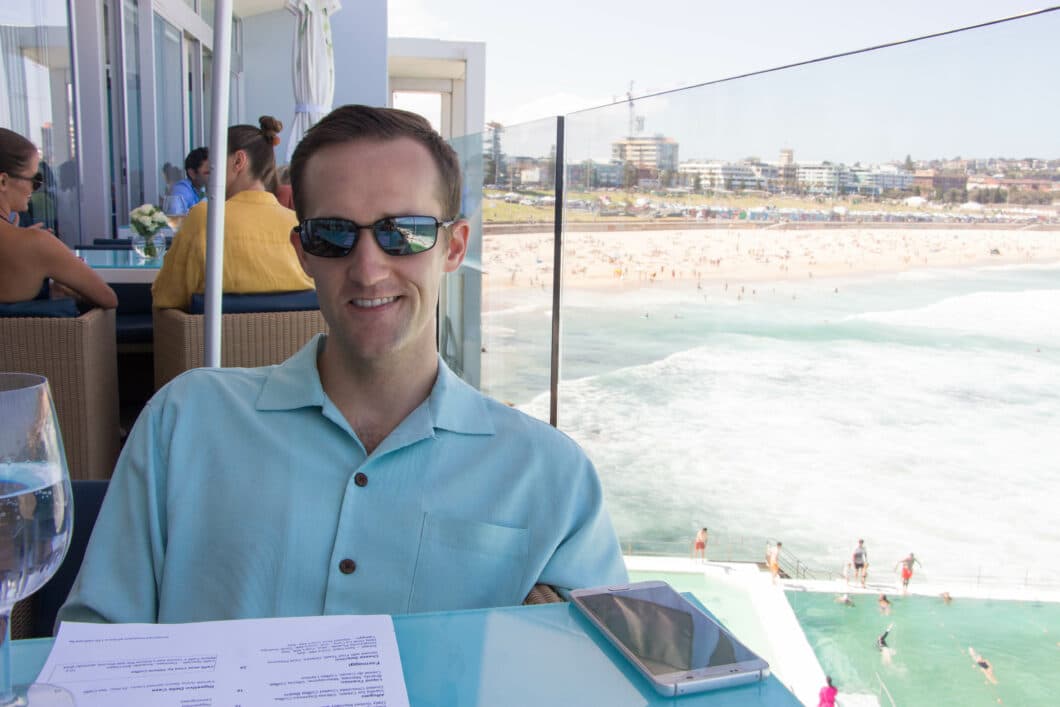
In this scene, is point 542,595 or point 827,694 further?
point 827,694

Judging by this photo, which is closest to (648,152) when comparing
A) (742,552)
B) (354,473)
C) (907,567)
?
(742,552)

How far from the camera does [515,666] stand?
2.95ft

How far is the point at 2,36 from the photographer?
15.7 feet

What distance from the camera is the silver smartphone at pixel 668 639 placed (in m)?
0.87

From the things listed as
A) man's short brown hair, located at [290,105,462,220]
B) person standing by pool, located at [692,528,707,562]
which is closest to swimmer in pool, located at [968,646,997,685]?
person standing by pool, located at [692,528,707,562]

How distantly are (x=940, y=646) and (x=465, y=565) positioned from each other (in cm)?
587

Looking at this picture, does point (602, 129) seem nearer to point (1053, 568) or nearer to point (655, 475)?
point (655, 475)

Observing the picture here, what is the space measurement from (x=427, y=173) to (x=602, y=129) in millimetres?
5015

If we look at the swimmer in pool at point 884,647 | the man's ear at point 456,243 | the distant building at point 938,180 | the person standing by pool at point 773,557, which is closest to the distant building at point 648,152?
the distant building at point 938,180

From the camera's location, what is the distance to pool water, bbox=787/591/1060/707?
18.2ft

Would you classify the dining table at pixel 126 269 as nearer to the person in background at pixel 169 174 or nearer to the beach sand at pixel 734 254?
the beach sand at pixel 734 254

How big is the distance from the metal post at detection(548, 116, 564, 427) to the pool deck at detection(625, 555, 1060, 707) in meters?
1.31

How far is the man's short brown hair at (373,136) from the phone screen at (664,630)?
676 mm

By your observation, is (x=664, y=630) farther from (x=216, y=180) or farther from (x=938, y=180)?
(x=938, y=180)
